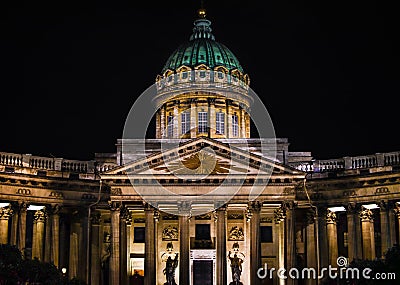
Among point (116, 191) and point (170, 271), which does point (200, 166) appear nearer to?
point (116, 191)

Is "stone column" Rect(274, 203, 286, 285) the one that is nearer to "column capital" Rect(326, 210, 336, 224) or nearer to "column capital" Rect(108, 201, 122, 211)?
"column capital" Rect(326, 210, 336, 224)

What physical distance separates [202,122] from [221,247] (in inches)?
1039

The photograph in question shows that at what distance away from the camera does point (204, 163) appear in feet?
200

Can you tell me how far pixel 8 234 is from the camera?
62.2 m

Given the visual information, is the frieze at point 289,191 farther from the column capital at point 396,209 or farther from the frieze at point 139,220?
the frieze at point 139,220

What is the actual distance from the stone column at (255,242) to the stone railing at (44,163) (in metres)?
17.2

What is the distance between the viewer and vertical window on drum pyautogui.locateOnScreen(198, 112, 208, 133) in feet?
274

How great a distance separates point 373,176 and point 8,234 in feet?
108

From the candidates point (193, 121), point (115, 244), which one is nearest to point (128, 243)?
point (115, 244)

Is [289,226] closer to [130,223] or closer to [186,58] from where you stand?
[130,223]

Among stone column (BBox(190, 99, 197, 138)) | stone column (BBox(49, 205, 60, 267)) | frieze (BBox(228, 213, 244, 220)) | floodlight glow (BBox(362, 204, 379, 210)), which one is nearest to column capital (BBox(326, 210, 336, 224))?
floodlight glow (BBox(362, 204, 379, 210))

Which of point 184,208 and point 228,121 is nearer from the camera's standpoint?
point 184,208

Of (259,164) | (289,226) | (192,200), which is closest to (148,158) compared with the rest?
(192,200)

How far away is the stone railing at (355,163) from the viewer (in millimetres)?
61375
